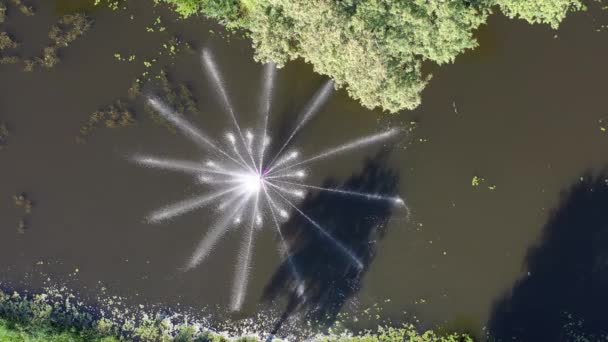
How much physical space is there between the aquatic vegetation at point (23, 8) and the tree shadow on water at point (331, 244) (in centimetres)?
739

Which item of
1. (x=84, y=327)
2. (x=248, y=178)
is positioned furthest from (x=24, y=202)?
(x=248, y=178)

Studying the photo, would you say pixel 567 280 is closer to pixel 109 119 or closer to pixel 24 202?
pixel 109 119

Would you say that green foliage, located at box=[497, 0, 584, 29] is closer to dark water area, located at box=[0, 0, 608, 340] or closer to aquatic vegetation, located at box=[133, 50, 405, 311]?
dark water area, located at box=[0, 0, 608, 340]

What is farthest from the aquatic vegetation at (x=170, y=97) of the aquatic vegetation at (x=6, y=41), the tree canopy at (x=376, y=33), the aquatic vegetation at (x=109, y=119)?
the aquatic vegetation at (x=6, y=41)

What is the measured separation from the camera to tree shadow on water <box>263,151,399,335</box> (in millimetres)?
12453

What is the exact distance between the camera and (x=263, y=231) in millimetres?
12602

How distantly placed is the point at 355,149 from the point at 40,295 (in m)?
7.70

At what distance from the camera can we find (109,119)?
12750 mm

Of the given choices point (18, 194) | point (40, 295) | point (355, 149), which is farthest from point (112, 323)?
point (355, 149)

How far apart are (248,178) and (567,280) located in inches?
281

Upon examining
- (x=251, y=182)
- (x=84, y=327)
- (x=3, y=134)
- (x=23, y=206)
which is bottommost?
(x=84, y=327)

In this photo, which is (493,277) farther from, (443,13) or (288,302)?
(443,13)

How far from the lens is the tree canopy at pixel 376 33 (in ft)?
33.2

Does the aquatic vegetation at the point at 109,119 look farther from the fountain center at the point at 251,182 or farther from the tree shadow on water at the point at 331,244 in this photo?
the tree shadow on water at the point at 331,244
